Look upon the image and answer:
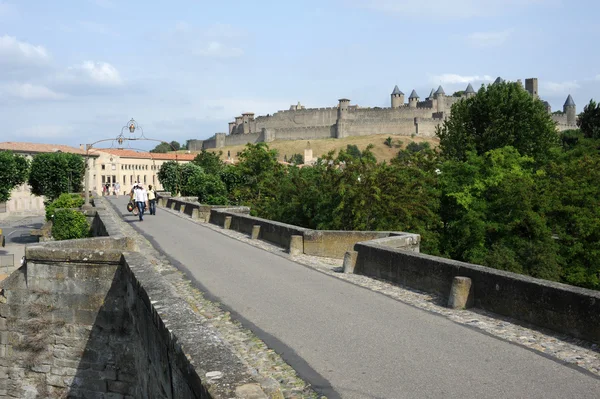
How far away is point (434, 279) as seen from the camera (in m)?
10.0

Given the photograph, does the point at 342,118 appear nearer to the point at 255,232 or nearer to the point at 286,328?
the point at 255,232

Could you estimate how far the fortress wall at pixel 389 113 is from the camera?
476 ft

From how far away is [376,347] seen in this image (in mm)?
6934

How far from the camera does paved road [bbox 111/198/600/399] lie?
18.5 feet

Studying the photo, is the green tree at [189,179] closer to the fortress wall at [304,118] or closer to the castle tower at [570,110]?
the fortress wall at [304,118]

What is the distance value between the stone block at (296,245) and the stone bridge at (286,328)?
820mm

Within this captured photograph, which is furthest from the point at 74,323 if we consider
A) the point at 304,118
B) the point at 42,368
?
the point at 304,118

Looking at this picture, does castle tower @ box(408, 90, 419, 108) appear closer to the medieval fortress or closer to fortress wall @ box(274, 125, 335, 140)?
the medieval fortress

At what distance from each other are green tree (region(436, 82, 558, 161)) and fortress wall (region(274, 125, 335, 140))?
10441 cm

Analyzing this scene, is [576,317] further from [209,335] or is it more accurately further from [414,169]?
[414,169]

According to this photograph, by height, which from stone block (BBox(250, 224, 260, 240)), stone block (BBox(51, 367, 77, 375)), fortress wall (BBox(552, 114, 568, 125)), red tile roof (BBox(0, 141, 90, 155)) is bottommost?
stone block (BBox(51, 367, 77, 375))

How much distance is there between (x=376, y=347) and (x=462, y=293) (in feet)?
8.24

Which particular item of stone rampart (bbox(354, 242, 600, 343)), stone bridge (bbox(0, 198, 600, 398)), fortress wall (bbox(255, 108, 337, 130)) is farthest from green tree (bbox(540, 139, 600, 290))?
fortress wall (bbox(255, 108, 337, 130))

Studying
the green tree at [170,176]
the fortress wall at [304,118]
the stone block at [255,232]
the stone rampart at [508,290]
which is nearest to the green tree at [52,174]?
the green tree at [170,176]
